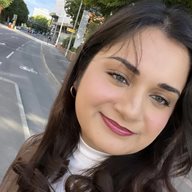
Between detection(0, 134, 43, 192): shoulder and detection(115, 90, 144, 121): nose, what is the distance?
580 millimetres

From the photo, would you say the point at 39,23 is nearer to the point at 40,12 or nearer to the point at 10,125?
the point at 40,12

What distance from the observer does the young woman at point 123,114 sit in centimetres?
144

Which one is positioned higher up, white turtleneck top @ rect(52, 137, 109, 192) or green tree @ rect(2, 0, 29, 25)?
white turtleneck top @ rect(52, 137, 109, 192)

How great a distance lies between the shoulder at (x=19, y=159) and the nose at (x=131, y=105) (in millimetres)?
580

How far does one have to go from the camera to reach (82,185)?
159 cm

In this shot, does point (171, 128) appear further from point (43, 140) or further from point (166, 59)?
point (43, 140)

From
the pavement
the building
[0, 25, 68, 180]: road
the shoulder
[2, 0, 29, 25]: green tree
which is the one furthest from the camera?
the building

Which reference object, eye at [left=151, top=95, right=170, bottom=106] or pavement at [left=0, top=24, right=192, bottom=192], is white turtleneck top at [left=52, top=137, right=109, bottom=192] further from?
pavement at [left=0, top=24, right=192, bottom=192]

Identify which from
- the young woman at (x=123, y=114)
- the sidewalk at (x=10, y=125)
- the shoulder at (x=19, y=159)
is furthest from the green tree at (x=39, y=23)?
the young woman at (x=123, y=114)

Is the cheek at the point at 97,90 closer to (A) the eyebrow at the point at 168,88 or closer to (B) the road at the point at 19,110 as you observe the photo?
(A) the eyebrow at the point at 168,88

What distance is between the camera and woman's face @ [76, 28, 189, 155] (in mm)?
1424

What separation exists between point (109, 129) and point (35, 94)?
12.3 meters

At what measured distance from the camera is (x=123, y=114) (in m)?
1.42

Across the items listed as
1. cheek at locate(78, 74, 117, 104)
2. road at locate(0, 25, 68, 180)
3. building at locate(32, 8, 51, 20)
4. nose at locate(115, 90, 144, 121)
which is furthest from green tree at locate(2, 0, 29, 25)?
nose at locate(115, 90, 144, 121)
